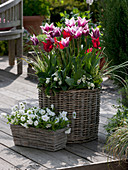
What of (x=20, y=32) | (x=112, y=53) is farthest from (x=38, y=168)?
(x=20, y=32)

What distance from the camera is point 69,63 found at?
2359 millimetres

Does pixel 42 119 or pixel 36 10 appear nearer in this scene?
pixel 42 119

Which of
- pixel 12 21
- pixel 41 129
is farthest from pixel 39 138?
pixel 12 21

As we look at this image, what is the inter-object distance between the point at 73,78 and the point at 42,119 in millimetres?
368

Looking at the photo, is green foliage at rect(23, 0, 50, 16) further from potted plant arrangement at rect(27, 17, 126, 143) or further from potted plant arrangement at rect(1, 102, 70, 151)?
potted plant arrangement at rect(1, 102, 70, 151)

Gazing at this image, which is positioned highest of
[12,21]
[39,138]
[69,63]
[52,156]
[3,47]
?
[12,21]

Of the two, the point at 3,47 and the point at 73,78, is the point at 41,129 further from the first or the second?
the point at 3,47

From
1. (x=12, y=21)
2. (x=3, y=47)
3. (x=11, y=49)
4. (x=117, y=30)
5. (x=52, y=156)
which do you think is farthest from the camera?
(x=3, y=47)

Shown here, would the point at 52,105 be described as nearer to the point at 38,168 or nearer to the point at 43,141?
the point at 43,141

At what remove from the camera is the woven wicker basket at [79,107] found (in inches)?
93.2

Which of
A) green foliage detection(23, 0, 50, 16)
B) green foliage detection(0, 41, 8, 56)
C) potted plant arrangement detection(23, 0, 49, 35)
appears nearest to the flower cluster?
green foliage detection(0, 41, 8, 56)

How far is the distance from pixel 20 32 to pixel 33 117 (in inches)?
104

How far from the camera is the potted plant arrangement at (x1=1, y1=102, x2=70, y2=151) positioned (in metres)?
2.25

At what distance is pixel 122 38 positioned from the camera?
341cm
